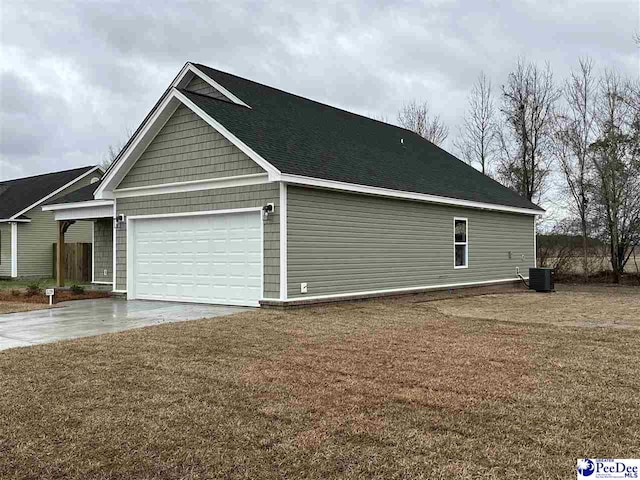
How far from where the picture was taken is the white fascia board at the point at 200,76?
46.8ft

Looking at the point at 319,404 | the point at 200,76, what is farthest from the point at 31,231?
the point at 319,404

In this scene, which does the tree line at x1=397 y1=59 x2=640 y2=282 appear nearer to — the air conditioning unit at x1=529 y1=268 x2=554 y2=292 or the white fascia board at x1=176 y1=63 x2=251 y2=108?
the air conditioning unit at x1=529 y1=268 x2=554 y2=292

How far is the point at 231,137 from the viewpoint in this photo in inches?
462

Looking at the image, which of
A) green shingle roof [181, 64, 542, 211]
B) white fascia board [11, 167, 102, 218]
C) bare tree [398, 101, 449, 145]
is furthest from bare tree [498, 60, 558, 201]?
white fascia board [11, 167, 102, 218]

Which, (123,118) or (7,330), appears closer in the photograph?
(7,330)

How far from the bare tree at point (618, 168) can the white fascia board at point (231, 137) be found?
1697 cm

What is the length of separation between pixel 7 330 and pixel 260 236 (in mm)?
4954

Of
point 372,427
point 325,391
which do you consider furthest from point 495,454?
point 325,391

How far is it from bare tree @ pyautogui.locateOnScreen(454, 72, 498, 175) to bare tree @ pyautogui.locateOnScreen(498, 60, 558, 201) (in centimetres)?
227

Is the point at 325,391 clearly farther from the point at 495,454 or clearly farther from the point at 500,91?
the point at 500,91

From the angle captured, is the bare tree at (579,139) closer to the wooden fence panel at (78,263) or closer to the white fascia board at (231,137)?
the white fascia board at (231,137)

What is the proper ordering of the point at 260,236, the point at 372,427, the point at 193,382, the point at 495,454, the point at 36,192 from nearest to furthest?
the point at 495,454 < the point at 372,427 < the point at 193,382 < the point at 260,236 < the point at 36,192

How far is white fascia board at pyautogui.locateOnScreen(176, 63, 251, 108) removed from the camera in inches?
561

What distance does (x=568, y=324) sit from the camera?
31.4 ft
